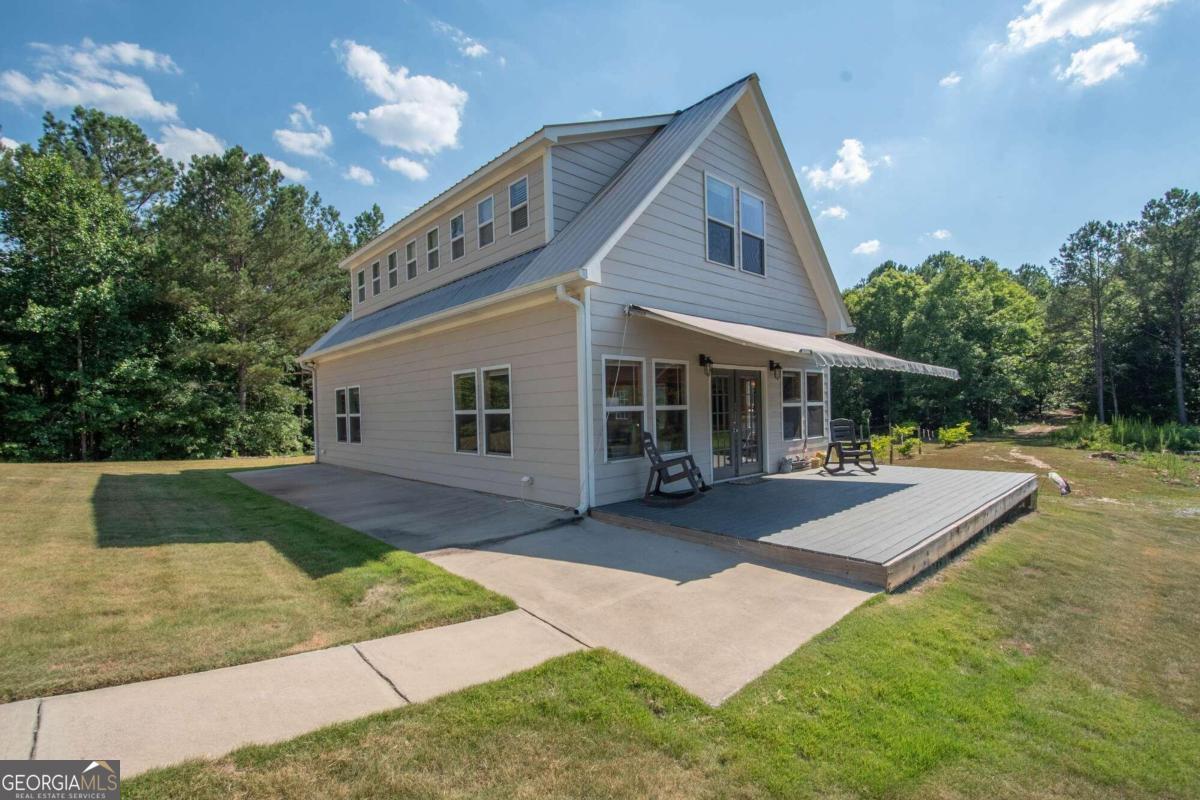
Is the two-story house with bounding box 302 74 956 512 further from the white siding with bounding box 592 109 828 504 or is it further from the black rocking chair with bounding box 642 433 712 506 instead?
the black rocking chair with bounding box 642 433 712 506

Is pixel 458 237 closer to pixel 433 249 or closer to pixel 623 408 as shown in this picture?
pixel 433 249

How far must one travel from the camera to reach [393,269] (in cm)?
1423

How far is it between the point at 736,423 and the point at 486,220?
6219 millimetres

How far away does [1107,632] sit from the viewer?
4.38 m

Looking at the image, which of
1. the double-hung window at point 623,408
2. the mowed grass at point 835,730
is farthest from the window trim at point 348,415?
the mowed grass at point 835,730

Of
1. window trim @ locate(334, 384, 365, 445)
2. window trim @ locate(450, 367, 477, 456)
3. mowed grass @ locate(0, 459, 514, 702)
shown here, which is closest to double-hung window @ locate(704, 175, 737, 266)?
window trim @ locate(450, 367, 477, 456)

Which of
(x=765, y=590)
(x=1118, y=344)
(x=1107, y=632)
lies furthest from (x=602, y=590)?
(x=1118, y=344)

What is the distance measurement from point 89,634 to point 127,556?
2.66 meters

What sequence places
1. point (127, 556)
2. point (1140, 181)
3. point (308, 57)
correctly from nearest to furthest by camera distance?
1. point (127, 556)
2. point (308, 57)
3. point (1140, 181)

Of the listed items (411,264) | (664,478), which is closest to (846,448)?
(664,478)

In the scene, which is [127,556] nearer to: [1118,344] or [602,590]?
[602,590]

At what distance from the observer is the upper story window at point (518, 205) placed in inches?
372

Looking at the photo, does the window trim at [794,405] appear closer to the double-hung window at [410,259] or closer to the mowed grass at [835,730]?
the mowed grass at [835,730]

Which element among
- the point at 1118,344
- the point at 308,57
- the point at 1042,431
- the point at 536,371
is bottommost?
the point at 1042,431
